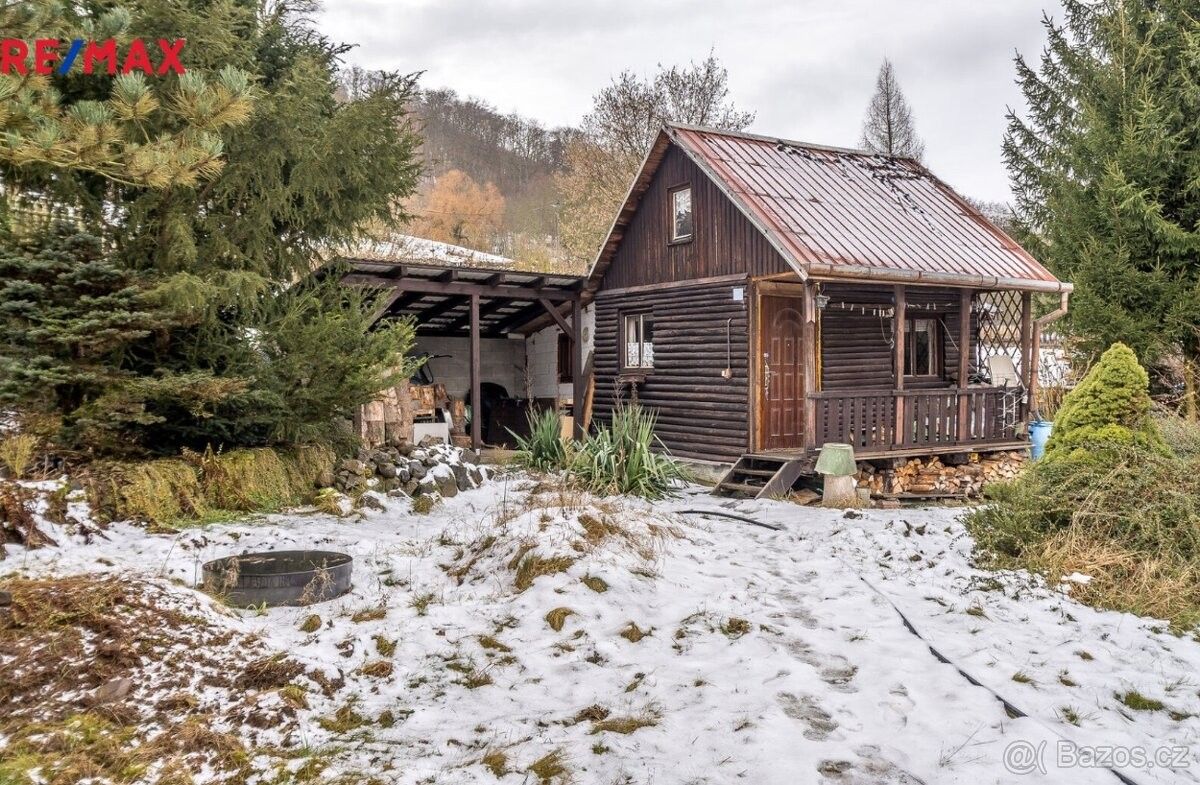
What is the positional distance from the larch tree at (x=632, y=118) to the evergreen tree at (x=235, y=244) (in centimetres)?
1588

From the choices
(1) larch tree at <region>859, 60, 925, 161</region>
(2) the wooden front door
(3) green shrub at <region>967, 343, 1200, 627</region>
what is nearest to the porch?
(2) the wooden front door

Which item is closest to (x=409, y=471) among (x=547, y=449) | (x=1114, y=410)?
(x=547, y=449)

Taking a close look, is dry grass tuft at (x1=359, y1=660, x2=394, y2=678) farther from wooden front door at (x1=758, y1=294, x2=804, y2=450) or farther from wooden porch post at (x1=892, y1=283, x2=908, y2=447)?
wooden porch post at (x1=892, y1=283, x2=908, y2=447)

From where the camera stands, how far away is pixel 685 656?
14.3ft

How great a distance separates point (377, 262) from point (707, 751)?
31.1 feet

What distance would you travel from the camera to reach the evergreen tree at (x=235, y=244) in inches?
267

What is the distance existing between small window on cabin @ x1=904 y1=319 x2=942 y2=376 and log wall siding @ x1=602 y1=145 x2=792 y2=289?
3992 millimetres

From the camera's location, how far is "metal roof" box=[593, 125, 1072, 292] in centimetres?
1082

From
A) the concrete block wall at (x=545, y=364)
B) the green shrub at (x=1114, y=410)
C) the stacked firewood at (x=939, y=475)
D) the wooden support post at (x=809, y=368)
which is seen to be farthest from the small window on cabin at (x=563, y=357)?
the green shrub at (x=1114, y=410)

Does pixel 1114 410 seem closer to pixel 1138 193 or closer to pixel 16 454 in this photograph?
pixel 16 454

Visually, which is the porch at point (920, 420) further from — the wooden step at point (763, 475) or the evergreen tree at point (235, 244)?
the evergreen tree at point (235, 244)

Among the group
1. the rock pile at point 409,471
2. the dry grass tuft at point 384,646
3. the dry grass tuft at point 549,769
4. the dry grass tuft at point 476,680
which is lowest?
the dry grass tuft at point 549,769

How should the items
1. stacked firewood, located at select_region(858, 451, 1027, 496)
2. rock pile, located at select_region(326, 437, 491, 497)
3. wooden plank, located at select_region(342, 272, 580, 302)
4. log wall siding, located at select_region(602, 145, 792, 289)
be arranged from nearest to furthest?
rock pile, located at select_region(326, 437, 491, 497)
stacked firewood, located at select_region(858, 451, 1027, 496)
log wall siding, located at select_region(602, 145, 792, 289)
wooden plank, located at select_region(342, 272, 580, 302)

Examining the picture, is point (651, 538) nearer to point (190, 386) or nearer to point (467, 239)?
point (190, 386)
